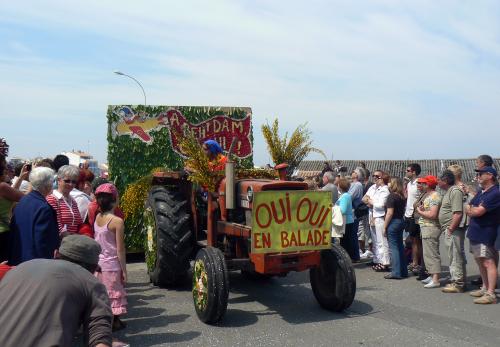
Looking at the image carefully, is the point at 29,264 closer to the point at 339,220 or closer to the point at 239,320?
the point at 239,320

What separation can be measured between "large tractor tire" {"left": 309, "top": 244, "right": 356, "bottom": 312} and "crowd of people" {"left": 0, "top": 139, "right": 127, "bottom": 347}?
225cm

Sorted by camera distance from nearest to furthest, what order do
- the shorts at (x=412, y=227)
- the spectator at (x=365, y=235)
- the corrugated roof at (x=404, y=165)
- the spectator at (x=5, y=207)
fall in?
the spectator at (x=5, y=207)
the shorts at (x=412, y=227)
the spectator at (x=365, y=235)
the corrugated roof at (x=404, y=165)

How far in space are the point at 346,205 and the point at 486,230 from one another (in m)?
2.85

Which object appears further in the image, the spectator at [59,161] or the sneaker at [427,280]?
the spectator at [59,161]

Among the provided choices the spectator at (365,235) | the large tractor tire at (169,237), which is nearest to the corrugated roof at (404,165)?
the spectator at (365,235)

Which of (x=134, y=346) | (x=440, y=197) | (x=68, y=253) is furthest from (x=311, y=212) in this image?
(x=68, y=253)

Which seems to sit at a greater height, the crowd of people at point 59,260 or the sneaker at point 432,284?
the crowd of people at point 59,260

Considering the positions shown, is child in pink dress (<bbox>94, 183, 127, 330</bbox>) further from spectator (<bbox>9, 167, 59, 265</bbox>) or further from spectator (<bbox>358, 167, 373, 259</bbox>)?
spectator (<bbox>358, 167, 373, 259</bbox>)

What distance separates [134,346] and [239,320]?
1228 millimetres

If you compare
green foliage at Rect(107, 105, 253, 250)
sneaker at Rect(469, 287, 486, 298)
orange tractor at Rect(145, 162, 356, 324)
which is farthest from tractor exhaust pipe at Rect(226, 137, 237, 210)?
sneaker at Rect(469, 287, 486, 298)

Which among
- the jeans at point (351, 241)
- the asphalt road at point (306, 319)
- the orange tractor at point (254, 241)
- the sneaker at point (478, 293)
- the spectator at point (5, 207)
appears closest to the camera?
the spectator at point (5, 207)

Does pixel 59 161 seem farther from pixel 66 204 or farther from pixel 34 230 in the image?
pixel 34 230

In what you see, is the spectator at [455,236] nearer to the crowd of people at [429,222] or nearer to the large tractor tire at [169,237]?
the crowd of people at [429,222]

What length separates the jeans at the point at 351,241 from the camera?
952cm
